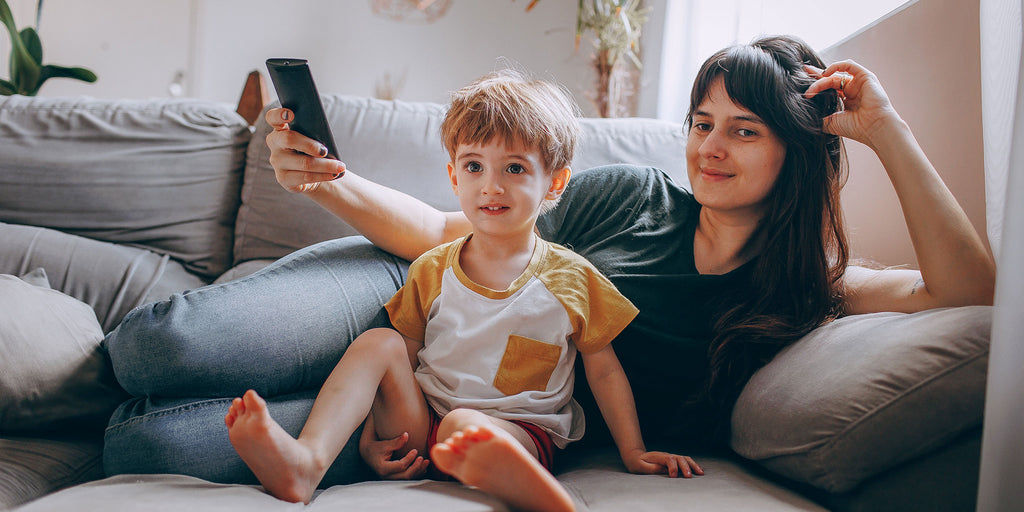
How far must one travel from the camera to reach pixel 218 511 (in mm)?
670

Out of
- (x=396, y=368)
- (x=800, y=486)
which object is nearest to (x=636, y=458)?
(x=800, y=486)

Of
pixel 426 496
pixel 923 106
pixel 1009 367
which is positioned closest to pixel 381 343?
pixel 426 496

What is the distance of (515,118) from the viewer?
0.94m

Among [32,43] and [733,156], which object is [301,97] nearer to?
[733,156]

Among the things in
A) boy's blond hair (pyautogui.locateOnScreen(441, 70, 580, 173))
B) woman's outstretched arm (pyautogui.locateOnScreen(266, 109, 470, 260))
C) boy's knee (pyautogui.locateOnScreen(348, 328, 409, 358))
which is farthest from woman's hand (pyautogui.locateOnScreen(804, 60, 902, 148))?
boy's knee (pyautogui.locateOnScreen(348, 328, 409, 358))

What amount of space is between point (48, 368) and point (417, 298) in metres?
0.57

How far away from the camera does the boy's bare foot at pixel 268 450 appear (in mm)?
739

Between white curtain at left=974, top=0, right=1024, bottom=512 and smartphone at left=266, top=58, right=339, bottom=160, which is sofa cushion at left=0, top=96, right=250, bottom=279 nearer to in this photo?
smartphone at left=266, top=58, right=339, bottom=160

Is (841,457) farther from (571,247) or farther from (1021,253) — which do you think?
(571,247)

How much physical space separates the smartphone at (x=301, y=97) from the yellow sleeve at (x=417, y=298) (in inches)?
9.3

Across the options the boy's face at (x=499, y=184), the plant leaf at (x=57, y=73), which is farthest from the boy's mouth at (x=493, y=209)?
the plant leaf at (x=57, y=73)

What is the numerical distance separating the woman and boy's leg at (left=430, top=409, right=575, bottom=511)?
22 centimetres

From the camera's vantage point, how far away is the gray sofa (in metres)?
0.72

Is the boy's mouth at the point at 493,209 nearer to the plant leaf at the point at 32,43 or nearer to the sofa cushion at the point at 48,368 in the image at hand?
the sofa cushion at the point at 48,368
